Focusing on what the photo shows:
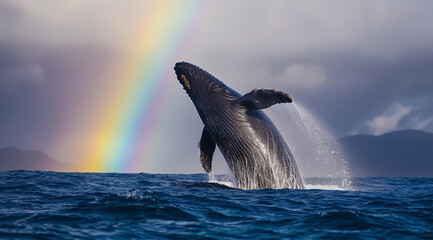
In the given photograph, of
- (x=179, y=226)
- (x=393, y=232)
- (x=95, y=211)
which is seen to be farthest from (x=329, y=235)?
(x=95, y=211)

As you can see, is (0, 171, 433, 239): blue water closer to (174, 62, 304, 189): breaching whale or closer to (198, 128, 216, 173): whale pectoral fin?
(174, 62, 304, 189): breaching whale

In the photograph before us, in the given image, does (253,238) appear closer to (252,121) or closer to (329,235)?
(329,235)

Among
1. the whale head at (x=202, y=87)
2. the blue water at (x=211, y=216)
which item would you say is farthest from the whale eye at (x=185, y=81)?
the blue water at (x=211, y=216)

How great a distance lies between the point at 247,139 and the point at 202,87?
230 centimetres

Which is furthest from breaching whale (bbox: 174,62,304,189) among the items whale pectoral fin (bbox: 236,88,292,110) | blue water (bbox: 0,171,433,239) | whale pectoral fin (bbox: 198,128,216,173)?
blue water (bbox: 0,171,433,239)

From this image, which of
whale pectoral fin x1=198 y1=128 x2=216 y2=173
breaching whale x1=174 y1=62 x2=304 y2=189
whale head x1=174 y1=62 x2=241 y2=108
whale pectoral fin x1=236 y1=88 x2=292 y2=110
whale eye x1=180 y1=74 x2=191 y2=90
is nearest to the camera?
whale pectoral fin x1=236 y1=88 x2=292 y2=110

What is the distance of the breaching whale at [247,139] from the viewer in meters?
13.2

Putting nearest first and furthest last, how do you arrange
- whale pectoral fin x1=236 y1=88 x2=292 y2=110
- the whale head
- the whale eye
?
whale pectoral fin x1=236 y1=88 x2=292 y2=110
the whale head
the whale eye

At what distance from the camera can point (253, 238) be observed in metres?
7.41

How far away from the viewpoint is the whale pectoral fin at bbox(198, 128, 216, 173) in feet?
47.9

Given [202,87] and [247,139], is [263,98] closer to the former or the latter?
[247,139]

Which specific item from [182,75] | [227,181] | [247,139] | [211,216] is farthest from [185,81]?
[211,216]

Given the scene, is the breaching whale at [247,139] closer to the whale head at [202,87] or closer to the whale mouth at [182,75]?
the whale head at [202,87]

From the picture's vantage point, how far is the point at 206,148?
1470 centimetres
